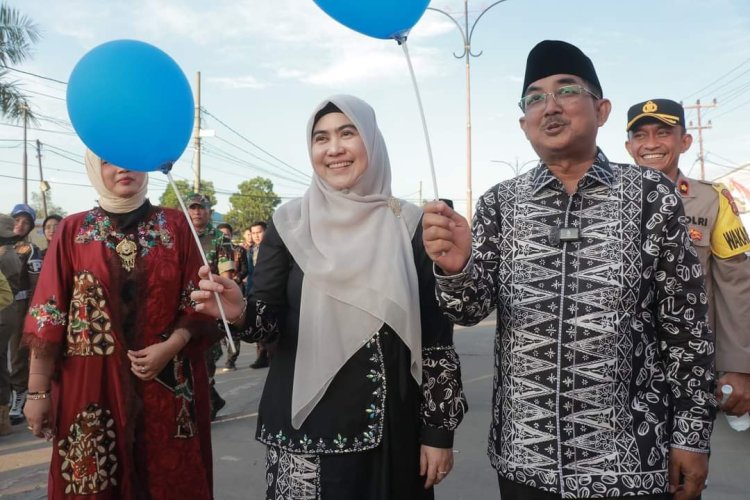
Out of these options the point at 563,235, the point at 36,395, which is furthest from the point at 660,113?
the point at 36,395

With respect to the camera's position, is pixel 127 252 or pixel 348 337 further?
pixel 127 252

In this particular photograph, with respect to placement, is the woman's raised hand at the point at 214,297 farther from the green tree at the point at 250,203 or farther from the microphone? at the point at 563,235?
the green tree at the point at 250,203

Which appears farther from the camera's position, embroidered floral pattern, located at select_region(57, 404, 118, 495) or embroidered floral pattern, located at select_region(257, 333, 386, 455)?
embroidered floral pattern, located at select_region(57, 404, 118, 495)

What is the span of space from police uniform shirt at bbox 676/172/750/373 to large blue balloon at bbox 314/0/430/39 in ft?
4.54

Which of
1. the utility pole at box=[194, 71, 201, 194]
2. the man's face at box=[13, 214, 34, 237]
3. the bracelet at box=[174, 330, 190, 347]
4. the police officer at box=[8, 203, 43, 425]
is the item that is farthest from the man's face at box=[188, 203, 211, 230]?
the utility pole at box=[194, 71, 201, 194]

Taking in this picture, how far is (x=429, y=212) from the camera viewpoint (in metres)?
1.52

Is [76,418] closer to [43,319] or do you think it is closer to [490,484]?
[43,319]

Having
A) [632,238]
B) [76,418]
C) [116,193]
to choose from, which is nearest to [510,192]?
[632,238]

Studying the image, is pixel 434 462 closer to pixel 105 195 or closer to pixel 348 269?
pixel 348 269

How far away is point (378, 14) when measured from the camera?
171cm

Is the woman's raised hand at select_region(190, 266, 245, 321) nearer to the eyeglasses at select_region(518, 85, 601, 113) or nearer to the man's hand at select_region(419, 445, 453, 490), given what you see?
the man's hand at select_region(419, 445, 453, 490)

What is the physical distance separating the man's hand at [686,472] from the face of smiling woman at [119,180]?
2205mm

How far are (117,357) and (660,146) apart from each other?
2599 mm

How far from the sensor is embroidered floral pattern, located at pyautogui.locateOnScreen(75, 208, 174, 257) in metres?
2.37
